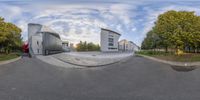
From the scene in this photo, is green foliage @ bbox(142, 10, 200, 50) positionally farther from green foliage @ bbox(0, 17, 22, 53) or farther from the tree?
green foliage @ bbox(0, 17, 22, 53)

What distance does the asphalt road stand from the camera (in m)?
1.77

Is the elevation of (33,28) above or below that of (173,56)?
above

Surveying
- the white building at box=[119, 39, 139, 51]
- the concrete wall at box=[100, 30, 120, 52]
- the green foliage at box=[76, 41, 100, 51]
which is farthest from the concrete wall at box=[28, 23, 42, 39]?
the white building at box=[119, 39, 139, 51]

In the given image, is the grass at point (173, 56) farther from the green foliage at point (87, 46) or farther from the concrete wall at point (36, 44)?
the concrete wall at point (36, 44)

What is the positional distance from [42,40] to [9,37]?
1.47 ft

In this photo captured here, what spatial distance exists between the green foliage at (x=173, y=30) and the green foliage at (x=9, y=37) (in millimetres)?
957

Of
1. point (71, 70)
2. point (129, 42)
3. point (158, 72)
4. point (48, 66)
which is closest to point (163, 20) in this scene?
point (129, 42)

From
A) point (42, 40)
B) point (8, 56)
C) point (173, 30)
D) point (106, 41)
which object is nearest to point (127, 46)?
point (106, 41)

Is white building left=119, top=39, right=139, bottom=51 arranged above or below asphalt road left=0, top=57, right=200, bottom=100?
above

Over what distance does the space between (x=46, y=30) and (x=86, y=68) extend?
45cm

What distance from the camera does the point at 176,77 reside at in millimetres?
2021

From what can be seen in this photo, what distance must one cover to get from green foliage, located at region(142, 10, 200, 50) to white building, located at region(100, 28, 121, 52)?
0.81 feet

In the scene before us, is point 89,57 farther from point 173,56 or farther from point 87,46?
point 173,56

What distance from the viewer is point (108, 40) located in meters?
1.61
